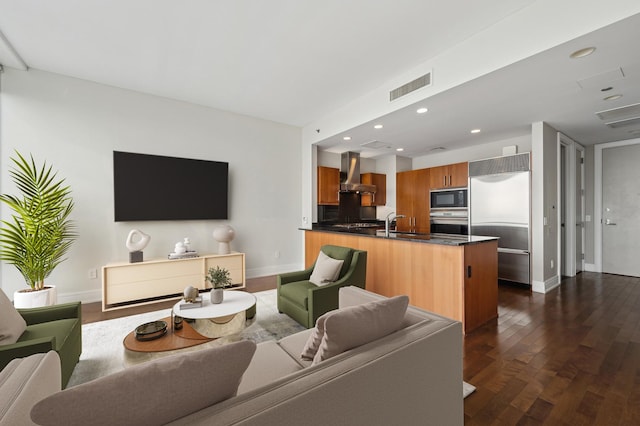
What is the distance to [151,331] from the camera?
2012mm

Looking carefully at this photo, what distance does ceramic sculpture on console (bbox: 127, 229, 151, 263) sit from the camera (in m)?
3.67

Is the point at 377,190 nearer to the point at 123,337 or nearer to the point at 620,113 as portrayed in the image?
the point at 620,113

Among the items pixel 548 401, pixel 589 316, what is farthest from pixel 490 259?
pixel 548 401

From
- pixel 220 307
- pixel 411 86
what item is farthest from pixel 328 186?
pixel 220 307

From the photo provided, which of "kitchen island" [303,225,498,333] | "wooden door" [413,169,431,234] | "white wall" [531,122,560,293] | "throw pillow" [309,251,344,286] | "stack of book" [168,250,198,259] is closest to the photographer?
"kitchen island" [303,225,498,333]

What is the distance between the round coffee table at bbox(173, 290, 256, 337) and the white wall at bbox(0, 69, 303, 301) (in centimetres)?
230

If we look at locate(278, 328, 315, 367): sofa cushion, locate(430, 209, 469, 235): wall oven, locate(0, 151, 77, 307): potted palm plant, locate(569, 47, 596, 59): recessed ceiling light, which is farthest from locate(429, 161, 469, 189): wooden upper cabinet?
locate(0, 151, 77, 307): potted palm plant

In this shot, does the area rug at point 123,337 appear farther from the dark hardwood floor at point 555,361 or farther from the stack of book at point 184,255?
the stack of book at point 184,255

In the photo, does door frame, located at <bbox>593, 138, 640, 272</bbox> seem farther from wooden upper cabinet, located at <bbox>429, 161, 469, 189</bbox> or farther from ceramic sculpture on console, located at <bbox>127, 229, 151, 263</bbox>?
ceramic sculpture on console, located at <bbox>127, 229, 151, 263</bbox>

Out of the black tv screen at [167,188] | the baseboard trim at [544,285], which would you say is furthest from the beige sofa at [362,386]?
the baseboard trim at [544,285]

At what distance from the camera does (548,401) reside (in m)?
1.74

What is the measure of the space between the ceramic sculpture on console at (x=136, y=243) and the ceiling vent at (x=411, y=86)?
3879mm

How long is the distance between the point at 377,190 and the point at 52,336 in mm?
6134

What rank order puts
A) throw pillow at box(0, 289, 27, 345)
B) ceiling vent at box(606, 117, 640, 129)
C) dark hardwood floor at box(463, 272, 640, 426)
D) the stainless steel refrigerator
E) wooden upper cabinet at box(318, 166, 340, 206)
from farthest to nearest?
wooden upper cabinet at box(318, 166, 340, 206) < the stainless steel refrigerator < ceiling vent at box(606, 117, 640, 129) < dark hardwood floor at box(463, 272, 640, 426) < throw pillow at box(0, 289, 27, 345)
